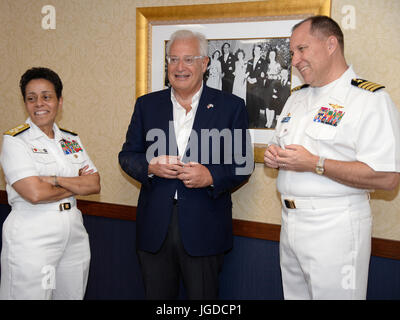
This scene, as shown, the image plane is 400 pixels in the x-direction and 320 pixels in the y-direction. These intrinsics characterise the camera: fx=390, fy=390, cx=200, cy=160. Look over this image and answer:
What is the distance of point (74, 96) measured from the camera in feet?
10.3

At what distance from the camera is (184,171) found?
219 centimetres

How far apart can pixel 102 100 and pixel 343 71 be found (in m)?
1.83

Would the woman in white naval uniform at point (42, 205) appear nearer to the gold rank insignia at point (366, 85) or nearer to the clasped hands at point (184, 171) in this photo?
the clasped hands at point (184, 171)

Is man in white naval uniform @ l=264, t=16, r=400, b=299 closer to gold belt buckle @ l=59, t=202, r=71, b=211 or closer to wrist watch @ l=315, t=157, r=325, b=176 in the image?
wrist watch @ l=315, t=157, r=325, b=176

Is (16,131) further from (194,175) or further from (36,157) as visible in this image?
(194,175)

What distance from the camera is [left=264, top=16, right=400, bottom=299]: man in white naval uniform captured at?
1846 millimetres

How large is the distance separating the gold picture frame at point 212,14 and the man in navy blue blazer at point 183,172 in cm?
35

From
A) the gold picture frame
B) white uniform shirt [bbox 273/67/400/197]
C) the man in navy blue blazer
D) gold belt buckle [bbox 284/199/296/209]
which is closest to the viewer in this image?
white uniform shirt [bbox 273/67/400/197]

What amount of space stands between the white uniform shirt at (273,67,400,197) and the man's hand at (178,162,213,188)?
16.6 inches

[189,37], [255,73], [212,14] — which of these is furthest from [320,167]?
[212,14]

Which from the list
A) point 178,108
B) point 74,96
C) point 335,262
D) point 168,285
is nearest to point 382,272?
point 335,262

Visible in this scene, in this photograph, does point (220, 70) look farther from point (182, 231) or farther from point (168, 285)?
point (168, 285)

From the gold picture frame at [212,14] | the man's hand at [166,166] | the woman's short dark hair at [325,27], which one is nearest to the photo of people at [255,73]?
the gold picture frame at [212,14]

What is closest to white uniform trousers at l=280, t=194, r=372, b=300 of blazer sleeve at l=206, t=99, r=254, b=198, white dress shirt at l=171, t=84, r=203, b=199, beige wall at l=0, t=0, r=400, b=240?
blazer sleeve at l=206, t=99, r=254, b=198
